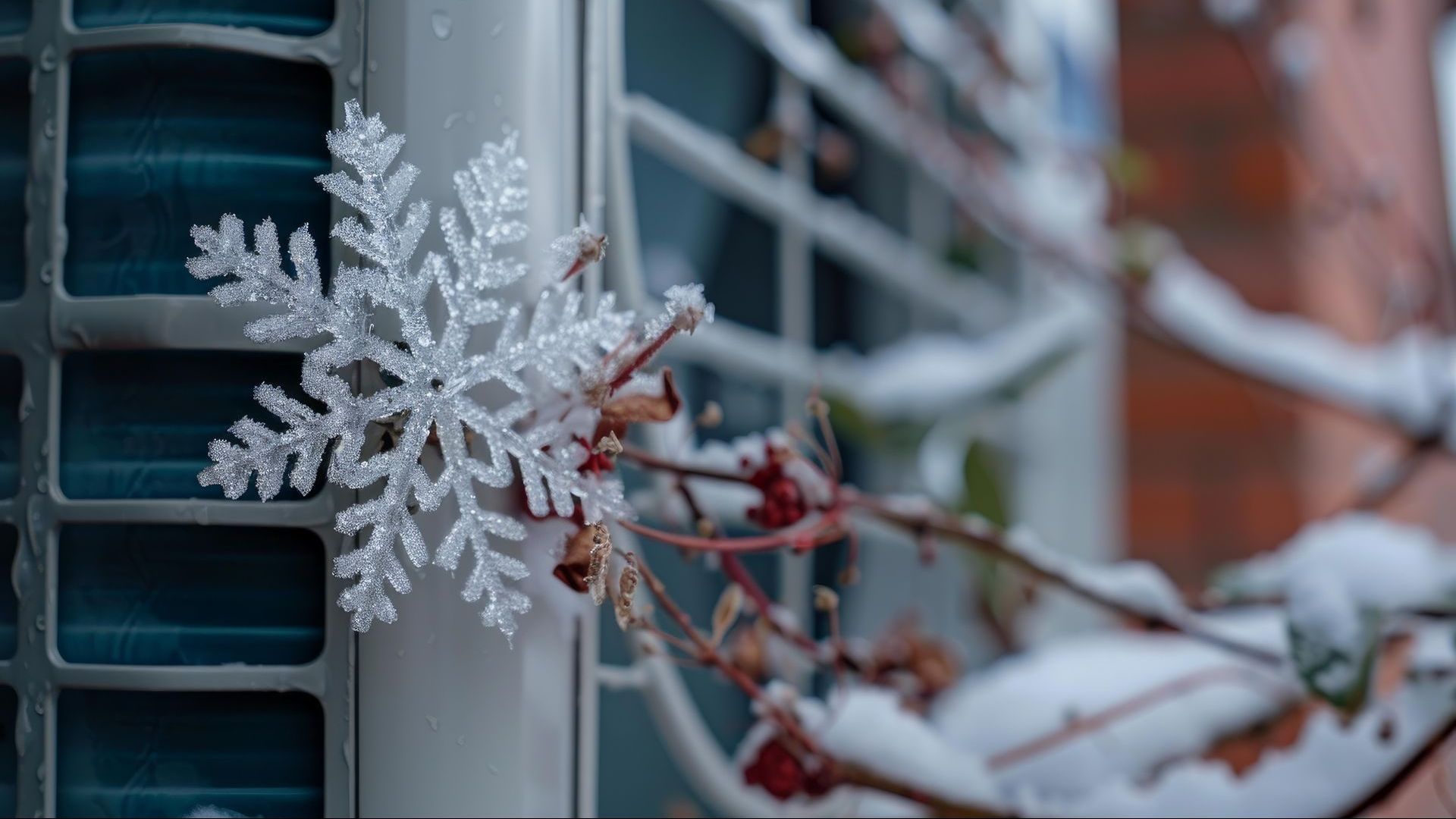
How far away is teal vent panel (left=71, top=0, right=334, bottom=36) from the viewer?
1.31 feet

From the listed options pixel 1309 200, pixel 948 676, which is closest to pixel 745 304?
pixel 948 676

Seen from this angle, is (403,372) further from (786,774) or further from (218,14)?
(786,774)

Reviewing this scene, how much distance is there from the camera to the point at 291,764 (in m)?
0.41

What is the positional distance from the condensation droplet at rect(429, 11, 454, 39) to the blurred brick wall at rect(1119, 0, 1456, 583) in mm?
1315

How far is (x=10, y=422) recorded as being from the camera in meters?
0.41

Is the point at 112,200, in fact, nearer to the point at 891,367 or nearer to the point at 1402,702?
the point at 1402,702

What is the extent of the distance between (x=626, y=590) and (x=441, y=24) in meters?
0.22

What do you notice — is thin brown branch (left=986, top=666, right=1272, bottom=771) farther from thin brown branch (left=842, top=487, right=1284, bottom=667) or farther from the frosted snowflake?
the frosted snowflake

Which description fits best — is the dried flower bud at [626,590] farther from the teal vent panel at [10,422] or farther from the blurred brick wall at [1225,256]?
the blurred brick wall at [1225,256]

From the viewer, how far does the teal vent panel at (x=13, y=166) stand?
0.41 m

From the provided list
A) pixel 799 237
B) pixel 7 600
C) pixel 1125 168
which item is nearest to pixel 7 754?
pixel 7 600

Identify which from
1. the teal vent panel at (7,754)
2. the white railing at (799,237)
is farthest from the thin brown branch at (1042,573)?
the teal vent panel at (7,754)

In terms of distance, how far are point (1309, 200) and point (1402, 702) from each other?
3.61 ft

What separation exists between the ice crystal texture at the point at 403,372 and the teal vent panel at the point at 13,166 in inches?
4.4
